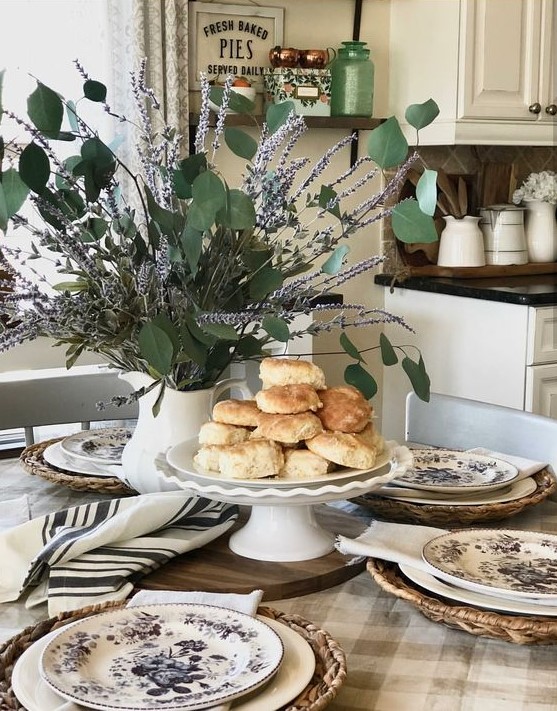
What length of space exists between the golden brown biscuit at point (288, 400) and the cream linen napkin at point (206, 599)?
0.79ft

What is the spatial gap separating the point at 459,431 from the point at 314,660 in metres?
1.13

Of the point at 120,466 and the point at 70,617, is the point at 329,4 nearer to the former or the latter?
the point at 120,466

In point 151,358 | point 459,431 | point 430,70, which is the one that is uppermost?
point 430,70

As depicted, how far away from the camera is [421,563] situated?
3.74 feet

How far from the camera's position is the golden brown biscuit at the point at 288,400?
4.03ft

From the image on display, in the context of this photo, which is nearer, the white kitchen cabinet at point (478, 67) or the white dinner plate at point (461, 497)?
the white dinner plate at point (461, 497)

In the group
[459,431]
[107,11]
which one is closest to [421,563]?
[459,431]

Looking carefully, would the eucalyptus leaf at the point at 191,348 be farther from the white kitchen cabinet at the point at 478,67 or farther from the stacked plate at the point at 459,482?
the white kitchen cabinet at the point at 478,67

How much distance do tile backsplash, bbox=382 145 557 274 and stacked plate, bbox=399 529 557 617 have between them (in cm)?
230

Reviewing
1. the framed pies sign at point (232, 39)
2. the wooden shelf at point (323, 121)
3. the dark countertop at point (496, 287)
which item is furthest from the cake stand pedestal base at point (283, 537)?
the framed pies sign at point (232, 39)

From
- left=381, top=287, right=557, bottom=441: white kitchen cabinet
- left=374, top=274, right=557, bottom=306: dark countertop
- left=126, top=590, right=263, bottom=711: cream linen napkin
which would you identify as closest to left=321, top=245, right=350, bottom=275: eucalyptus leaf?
left=126, top=590, right=263, bottom=711: cream linen napkin

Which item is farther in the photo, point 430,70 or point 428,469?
point 430,70

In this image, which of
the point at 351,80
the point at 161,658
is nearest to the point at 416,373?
the point at 161,658

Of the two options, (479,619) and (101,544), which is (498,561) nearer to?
(479,619)
